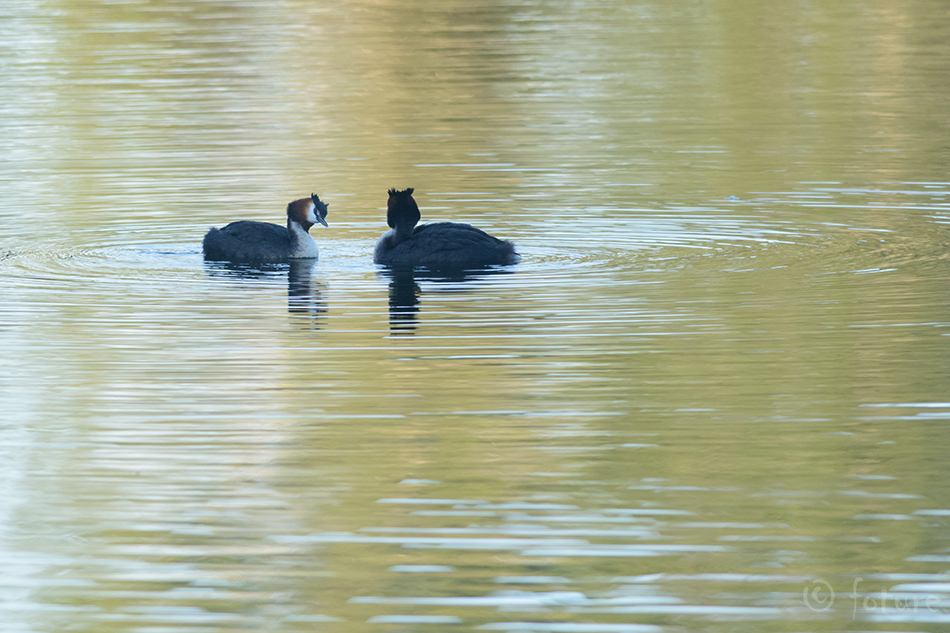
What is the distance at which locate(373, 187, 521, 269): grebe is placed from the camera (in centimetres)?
1535

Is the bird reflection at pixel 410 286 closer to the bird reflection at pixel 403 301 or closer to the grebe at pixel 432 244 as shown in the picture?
the bird reflection at pixel 403 301

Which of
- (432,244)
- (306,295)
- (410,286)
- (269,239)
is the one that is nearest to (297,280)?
(306,295)

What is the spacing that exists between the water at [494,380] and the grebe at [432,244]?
1.10 ft

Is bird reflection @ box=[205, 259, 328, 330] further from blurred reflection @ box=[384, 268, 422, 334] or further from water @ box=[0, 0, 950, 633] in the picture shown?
blurred reflection @ box=[384, 268, 422, 334]

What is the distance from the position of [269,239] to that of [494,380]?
19.0 ft

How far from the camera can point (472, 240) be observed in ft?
50.2

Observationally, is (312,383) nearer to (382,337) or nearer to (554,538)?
(382,337)

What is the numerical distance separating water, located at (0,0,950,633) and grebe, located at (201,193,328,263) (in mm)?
251

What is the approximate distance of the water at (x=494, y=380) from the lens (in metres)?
7.46

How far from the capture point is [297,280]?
50.2 feet

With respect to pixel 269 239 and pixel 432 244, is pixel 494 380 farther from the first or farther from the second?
pixel 269 239

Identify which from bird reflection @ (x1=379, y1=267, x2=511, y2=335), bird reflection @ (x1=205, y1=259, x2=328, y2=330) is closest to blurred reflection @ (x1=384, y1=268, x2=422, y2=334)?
bird reflection @ (x1=379, y1=267, x2=511, y2=335)

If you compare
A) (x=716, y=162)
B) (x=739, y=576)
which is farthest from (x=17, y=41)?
(x=739, y=576)

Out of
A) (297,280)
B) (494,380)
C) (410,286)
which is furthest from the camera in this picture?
(297,280)
